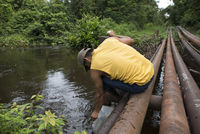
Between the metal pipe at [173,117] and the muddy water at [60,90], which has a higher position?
the metal pipe at [173,117]

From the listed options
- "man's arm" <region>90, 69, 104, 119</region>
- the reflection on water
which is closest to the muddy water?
the reflection on water

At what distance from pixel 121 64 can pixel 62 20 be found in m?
17.3

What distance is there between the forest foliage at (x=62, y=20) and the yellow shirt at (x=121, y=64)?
4639 millimetres

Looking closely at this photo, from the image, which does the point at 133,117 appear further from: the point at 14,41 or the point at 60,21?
the point at 60,21

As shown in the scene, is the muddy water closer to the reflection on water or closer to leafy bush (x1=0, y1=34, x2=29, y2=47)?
the reflection on water

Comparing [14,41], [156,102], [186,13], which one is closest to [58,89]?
[156,102]

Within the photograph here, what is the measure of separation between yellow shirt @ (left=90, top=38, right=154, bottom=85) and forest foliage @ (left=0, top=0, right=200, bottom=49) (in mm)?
4639

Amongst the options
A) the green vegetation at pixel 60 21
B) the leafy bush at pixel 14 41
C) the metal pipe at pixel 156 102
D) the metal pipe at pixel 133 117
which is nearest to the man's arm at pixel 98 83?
the metal pipe at pixel 133 117

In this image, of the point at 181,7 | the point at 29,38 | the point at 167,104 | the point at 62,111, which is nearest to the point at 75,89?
the point at 62,111

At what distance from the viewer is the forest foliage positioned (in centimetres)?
892

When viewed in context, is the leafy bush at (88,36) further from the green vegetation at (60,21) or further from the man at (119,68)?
the man at (119,68)

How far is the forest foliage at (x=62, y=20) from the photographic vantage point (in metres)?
8.92

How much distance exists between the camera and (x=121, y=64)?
75.7 inches

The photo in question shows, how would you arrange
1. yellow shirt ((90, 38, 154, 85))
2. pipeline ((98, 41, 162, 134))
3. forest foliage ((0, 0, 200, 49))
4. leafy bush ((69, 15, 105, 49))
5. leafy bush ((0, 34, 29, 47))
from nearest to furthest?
1. pipeline ((98, 41, 162, 134))
2. yellow shirt ((90, 38, 154, 85))
3. leafy bush ((69, 15, 105, 49))
4. forest foliage ((0, 0, 200, 49))
5. leafy bush ((0, 34, 29, 47))
